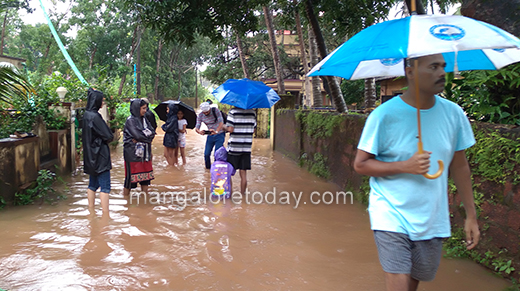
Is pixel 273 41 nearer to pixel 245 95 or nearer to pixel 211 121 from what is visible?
pixel 211 121

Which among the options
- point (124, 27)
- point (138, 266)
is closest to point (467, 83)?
point (138, 266)

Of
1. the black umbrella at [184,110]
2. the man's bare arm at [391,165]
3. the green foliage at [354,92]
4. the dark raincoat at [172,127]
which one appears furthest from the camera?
the green foliage at [354,92]

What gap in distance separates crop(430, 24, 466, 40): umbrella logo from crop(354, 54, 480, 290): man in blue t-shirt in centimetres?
12

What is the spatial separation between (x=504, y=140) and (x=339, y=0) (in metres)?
6.12

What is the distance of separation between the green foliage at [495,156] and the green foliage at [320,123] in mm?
3573

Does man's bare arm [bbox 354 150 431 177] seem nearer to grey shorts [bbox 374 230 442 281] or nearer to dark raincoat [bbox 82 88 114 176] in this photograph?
grey shorts [bbox 374 230 442 281]

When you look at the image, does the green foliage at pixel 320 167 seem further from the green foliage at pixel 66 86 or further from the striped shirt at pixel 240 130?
the green foliage at pixel 66 86

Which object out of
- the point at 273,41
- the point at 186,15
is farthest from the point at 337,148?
the point at 273,41

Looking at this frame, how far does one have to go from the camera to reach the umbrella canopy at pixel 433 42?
218 centimetres

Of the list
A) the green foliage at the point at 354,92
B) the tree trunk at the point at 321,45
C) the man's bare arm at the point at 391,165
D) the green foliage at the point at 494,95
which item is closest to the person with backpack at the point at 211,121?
the tree trunk at the point at 321,45

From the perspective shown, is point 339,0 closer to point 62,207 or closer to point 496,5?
point 496,5

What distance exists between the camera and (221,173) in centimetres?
675

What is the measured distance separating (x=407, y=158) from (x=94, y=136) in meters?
4.65

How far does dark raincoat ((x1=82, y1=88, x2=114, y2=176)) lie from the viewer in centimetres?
564
